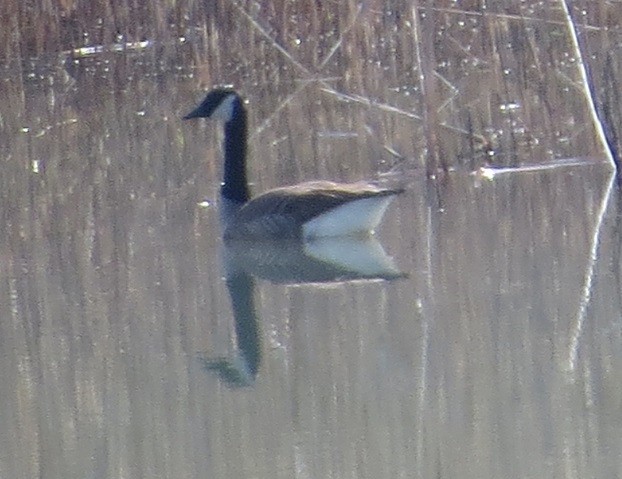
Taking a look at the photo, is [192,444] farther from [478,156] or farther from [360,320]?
[478,156]

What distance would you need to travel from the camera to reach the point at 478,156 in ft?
26.9

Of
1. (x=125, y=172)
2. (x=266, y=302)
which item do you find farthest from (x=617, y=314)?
(x=125, y=172)

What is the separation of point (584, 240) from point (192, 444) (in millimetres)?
2457

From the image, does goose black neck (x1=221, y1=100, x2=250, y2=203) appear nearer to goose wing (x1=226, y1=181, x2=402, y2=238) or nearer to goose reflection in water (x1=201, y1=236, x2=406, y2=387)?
goose wing (x1=226, y1=181, x2=402, y2=238)

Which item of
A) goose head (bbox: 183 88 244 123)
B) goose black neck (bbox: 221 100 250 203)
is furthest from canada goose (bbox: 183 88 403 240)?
goose head (bbox: 183 88 244 123)

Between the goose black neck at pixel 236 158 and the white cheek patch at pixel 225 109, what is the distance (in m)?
0.02

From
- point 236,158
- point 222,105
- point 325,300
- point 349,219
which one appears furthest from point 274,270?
point 222,105

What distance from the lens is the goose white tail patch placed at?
6535 millimetres

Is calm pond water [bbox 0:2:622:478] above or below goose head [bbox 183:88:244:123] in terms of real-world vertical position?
below

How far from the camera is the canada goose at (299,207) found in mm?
6551

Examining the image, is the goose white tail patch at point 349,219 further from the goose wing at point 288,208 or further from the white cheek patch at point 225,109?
the white cheek patch at point 225,109

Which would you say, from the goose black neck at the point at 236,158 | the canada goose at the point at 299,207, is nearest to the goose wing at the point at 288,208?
the canada goose at the point at 299,207

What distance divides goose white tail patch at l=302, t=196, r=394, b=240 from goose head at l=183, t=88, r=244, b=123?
92 centimetres

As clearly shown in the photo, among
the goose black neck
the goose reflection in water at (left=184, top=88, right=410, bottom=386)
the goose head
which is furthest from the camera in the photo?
the goose head
